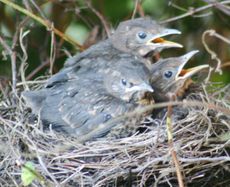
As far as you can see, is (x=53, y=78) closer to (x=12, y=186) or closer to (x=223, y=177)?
(x=12, y=186)

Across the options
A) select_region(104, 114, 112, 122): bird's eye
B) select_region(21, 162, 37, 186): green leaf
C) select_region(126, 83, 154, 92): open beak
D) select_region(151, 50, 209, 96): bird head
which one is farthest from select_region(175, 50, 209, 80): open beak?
select_region(21, 162, 37, 186): green leaf

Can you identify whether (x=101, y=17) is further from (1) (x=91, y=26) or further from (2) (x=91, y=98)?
(2) (x=91, y=98)

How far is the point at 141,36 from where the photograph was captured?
4.73 metres

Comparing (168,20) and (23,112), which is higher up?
(168,20)

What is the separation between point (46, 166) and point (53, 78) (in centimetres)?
59

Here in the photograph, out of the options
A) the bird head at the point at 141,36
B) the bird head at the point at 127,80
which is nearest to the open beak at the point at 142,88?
the bird head at the point at 127,80

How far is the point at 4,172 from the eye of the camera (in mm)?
4184

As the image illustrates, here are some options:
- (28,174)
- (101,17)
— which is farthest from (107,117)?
(101,17)

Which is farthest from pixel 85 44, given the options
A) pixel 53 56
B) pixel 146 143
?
pixel 146 143

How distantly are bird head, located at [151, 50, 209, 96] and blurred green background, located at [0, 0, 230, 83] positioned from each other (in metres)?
0.52

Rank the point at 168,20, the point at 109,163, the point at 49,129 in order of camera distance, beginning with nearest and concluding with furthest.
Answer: the point at 109,163 < the point at 49,129 < the point at 168,20

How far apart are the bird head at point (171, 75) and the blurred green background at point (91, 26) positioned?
0.52 m

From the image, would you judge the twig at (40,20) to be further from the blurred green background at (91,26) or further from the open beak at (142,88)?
the open beak at (142,88)

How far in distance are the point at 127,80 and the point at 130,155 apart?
1.40ft
